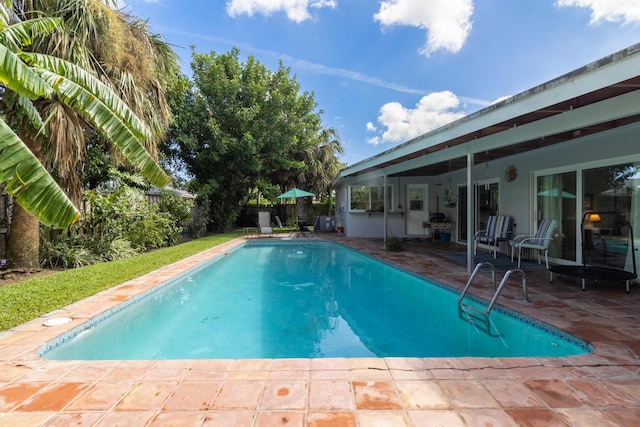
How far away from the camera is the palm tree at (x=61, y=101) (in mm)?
3002

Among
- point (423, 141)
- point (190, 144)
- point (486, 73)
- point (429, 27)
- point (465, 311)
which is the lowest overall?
point (465, 311)

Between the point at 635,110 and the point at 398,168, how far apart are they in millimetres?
6793

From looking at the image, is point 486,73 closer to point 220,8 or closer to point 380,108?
point 380,108

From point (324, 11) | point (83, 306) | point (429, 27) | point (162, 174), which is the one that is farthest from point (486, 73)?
point (83, 306)

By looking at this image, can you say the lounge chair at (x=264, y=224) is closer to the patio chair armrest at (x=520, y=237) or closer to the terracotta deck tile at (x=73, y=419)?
the patio chair armrest at (x=520, y=237)

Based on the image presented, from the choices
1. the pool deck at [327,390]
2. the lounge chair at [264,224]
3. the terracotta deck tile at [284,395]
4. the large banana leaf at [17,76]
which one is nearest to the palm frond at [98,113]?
the large banana leaf at [17,76]

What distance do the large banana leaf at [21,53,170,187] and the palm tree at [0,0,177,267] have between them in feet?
0.04

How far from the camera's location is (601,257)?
650 cm

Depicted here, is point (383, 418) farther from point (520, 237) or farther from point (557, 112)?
point (520, 237)

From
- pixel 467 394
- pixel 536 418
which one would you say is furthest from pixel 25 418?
pixel 536 418

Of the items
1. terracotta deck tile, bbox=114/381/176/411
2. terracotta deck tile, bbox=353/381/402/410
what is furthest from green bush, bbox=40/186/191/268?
terracotta deck tile, bbox=353/381/402/410

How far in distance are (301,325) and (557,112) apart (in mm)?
5074

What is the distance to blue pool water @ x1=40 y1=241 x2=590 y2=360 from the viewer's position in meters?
3.98

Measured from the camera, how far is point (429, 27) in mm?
14102
